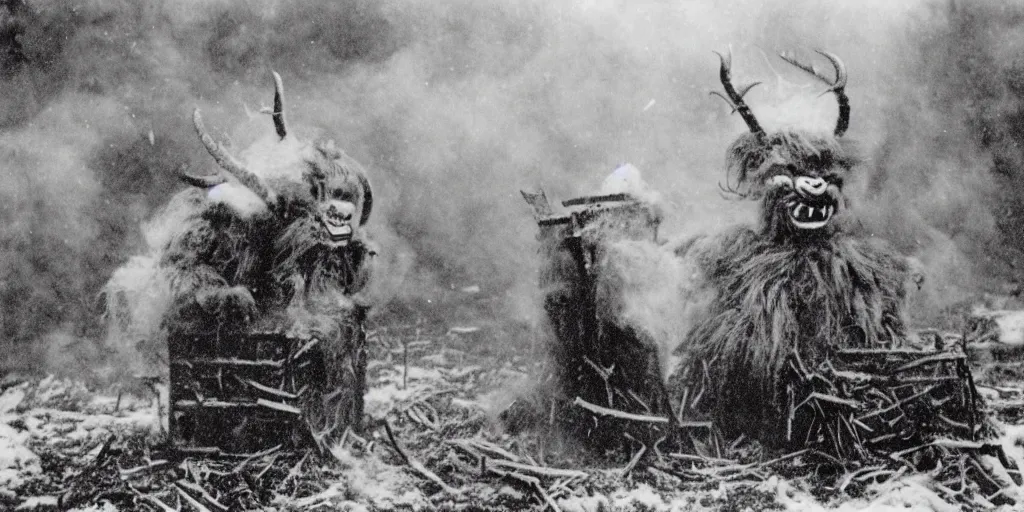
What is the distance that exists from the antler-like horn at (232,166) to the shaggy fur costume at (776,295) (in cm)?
253

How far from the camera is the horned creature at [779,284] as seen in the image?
3.91 m

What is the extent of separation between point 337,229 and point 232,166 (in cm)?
66

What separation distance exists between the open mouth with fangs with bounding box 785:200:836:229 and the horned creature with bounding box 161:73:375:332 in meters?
2.54

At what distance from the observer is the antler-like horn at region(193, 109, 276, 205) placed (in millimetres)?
3650

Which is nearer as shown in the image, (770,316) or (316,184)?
(770,316)

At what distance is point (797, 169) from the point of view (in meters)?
3.96

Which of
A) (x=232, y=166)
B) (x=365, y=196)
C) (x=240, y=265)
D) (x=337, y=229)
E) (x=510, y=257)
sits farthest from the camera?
(x=510, y=257)

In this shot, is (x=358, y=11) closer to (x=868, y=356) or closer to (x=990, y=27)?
(x=868, y=356)

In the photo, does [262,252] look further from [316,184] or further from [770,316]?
[770,316]

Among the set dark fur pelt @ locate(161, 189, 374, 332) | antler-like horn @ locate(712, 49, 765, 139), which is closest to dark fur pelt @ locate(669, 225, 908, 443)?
antler-like horn @ locate(712, 49, 765, 139)

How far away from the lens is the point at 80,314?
5.88 m

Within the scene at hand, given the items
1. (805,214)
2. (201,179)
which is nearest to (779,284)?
(805,214)

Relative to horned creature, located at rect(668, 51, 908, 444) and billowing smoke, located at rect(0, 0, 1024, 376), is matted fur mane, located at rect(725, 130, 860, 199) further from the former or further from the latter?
billowing smoke, located at rect(0, 0, 1024, 376)

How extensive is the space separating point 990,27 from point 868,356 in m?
4.75
